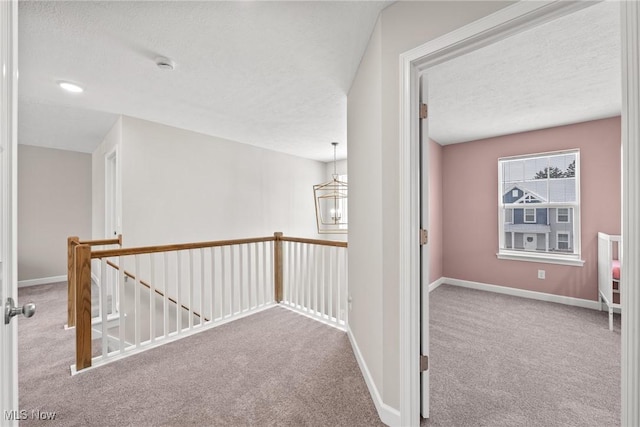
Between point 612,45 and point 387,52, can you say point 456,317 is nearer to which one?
point 612,45

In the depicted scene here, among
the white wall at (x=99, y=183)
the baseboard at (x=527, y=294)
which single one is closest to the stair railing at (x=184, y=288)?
the white wall at (x=99, y=183)

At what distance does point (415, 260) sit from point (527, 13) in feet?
3.85

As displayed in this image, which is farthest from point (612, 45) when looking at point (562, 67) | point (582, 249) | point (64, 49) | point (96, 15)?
A: point (64, 49)

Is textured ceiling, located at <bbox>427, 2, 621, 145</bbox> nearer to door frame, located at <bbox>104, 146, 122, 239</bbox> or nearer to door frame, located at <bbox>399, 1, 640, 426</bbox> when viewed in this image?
door frame, located at <bbox>399, 1, 640, 426</bbox>

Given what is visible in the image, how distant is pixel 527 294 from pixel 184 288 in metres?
4.89

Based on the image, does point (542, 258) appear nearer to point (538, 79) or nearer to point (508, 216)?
point (508, 216)

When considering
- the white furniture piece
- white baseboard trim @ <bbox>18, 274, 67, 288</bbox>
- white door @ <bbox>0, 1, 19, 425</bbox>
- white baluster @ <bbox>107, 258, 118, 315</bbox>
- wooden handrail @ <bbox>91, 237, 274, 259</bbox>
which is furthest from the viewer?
white baseboard trim @ <bbox>18, 274, 67, 288</bbox>

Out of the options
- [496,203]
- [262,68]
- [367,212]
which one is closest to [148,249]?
[262,68]

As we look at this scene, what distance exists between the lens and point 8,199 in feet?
2.73

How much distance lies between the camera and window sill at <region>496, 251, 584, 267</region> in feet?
11.6

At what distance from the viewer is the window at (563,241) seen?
145 inches

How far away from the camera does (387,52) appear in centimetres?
155

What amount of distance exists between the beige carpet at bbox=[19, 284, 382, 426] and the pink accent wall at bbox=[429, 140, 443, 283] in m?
2.47

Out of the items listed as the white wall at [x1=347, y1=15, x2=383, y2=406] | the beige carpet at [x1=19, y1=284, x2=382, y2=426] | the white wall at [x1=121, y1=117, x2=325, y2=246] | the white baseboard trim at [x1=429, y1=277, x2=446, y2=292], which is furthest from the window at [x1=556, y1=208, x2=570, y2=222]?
the white wall at [x1=121, y1=117, x2=325, y2=246]
